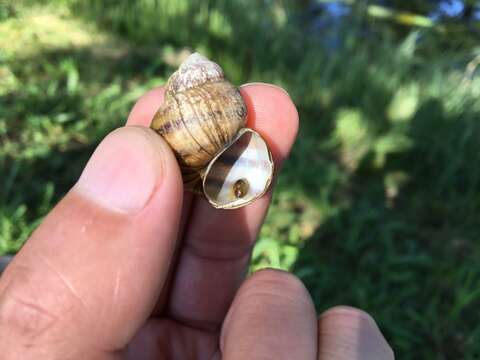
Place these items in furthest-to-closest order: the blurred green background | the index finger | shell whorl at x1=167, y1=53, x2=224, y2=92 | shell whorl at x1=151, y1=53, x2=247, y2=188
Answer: the blurred green background < the index finger < shell whorl at x1=167, y1=53, x2=224, y2=92 < shell whorl at x1=151, y1=53, x2=247, y2=188

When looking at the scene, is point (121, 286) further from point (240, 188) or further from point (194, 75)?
point (194, 75)

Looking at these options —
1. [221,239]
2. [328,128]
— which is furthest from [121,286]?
[328,128]

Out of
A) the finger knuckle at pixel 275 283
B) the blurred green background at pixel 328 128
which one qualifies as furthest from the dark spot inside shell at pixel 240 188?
the blurred green background at pixel 328 128

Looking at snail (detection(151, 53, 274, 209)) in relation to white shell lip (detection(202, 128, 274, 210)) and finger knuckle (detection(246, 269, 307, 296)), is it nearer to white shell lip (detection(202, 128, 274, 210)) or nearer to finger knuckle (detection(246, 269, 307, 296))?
white shell lip (detection(202, 128, 274, 210))

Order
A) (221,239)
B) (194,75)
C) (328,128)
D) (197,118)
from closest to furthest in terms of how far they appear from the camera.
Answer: (197,118), (194,75), (221,239), (328,128)

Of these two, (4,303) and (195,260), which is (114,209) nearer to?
(4,303)

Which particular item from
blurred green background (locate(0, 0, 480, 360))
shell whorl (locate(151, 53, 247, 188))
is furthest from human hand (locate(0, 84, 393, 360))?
blurred green background (locate(0, 0, 480, 360))
